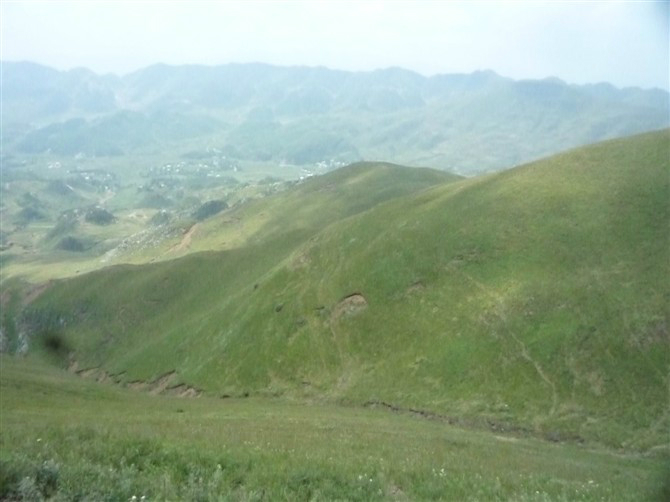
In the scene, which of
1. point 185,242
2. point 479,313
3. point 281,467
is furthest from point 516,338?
point 185,242

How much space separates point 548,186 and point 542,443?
3851 centimetres

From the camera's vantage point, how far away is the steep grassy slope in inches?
1982

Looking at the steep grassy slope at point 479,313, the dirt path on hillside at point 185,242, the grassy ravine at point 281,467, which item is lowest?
the dirt path on hillside at point 185,242

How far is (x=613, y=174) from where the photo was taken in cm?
7219

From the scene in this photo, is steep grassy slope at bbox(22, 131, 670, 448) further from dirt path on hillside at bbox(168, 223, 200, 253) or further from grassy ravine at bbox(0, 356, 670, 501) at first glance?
dirt path on hillside at bbox(168, 223, 200, 253)

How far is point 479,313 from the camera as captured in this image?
2393 inches

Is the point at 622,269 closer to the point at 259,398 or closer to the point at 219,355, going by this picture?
the point at 259,398

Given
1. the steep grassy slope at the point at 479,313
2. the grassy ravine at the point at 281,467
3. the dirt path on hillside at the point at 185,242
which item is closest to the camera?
the grassy ravine at the point at 281,467

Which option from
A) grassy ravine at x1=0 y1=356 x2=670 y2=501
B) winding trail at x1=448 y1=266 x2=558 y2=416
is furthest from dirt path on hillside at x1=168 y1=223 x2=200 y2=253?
grassy ravine at x1=0 y1=356 x2=670 y2=501

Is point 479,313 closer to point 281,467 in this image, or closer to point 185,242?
point 281,467

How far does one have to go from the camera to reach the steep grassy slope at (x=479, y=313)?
5034cm

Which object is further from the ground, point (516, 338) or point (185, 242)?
Answer: point (516, 338)

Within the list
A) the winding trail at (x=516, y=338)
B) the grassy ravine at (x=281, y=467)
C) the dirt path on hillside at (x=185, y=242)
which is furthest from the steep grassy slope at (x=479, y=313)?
the dirt path on hillside at (x=185, y=242)

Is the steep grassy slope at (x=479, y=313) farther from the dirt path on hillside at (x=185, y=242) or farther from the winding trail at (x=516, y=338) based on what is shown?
the dirt path on hillside at (x=185, y=242)
